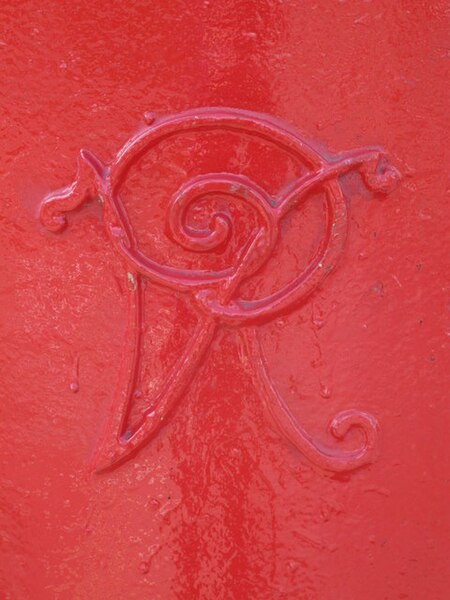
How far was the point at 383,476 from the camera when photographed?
1.05 meters

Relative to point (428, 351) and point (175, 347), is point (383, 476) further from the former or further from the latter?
point (175, 347)

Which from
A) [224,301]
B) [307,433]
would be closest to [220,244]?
[224,301]

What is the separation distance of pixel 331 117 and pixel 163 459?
54cm

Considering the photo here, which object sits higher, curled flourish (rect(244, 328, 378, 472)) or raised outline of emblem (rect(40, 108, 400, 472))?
raised outline of emblem (rect(40, 108, 400, 472))

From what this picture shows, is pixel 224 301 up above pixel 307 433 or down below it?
above

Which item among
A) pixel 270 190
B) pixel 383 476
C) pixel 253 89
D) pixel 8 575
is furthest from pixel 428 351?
pixel 8 575

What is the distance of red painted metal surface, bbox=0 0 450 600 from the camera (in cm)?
99

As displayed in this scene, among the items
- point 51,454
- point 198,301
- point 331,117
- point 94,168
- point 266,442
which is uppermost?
point 331,117

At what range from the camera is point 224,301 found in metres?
1.01

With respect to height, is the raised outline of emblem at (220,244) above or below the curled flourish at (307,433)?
above

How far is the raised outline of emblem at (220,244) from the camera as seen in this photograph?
100 cm

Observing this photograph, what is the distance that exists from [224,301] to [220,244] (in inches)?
3.1

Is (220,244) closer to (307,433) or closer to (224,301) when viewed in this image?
(224,301)

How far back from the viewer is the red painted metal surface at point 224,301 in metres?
0.99
